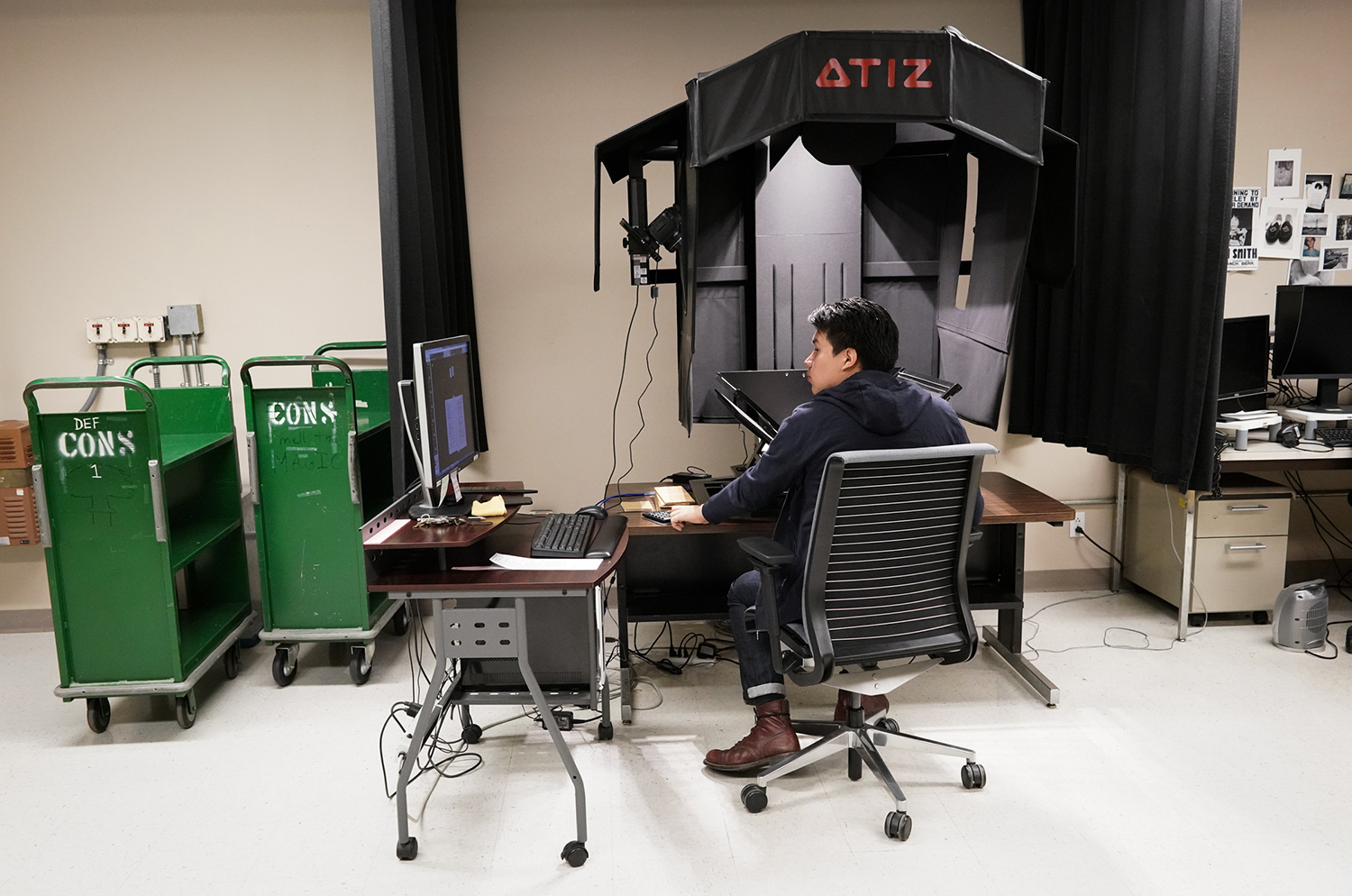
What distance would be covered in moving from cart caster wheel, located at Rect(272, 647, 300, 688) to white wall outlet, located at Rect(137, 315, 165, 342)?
1.46 m

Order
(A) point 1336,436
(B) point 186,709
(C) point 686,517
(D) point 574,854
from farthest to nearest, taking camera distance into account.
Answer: (A) point 1336,436, (B) point 186,709, (C) point 686,517, (D) point 574,854

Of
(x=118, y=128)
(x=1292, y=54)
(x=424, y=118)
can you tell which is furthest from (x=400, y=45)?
(x=1292, y=54)

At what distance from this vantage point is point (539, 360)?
3.96m

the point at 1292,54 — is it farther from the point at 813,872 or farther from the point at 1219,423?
the point at 813,872

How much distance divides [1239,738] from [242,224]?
406 cm

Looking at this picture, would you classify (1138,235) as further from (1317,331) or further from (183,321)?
(183,321)

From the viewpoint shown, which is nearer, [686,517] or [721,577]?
[686,517]

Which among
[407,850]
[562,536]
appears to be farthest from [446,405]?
[407,850]

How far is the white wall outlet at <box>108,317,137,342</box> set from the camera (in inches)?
149

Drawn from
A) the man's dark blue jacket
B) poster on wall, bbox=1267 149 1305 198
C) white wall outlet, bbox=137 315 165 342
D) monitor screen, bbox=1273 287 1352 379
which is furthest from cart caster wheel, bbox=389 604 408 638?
poster on wall, bbox=1267 149 1305 198

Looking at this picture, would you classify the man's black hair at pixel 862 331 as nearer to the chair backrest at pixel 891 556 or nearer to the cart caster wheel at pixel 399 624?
the chair backrest at pixel 891 556

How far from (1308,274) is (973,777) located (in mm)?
2906

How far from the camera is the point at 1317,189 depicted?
3932mm

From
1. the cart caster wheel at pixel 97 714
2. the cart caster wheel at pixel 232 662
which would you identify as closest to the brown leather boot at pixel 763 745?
the cart caster wheel at pixel 232 662
